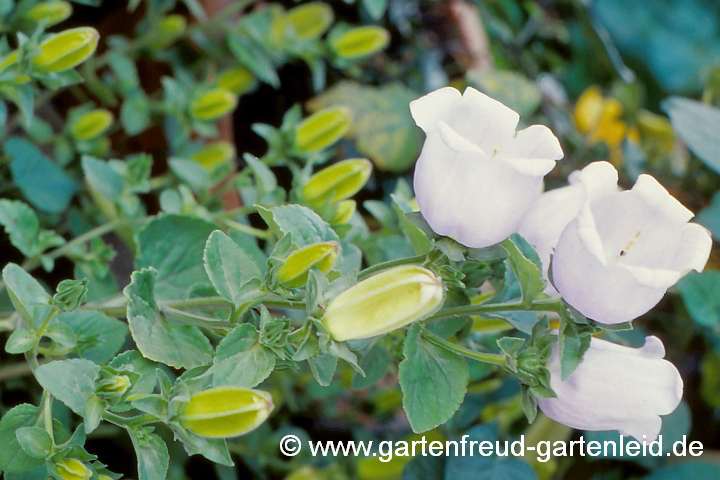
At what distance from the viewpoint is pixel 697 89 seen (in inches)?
40.6

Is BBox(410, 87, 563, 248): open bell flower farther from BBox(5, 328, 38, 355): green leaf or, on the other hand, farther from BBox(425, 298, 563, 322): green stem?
BBox(5, 328, 38, 355): green leaf

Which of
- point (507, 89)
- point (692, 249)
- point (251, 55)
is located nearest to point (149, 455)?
point (692, 249)

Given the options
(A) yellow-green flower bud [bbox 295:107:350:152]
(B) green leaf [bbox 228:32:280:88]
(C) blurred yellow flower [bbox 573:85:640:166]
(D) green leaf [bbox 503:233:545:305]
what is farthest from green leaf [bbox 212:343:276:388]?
(C) blurred yellow flower [bbox 573:85:640:166]

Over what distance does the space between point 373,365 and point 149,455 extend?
131 mm

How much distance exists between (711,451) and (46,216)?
69 centimetres

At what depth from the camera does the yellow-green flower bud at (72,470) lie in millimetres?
272

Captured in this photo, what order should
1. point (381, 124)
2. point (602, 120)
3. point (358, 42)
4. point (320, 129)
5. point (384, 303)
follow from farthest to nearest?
point (602, 120)
point (381, 124)
point (358, 42)
point (320, 129)
point (384, 303)

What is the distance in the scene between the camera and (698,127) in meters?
0.62

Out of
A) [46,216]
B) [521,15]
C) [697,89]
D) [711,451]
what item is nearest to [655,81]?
[697,89]

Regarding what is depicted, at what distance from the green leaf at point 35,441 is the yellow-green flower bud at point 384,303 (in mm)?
131

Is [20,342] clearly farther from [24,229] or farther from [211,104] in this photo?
[211,104]

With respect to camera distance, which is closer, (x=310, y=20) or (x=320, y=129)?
(x=320, y=129)

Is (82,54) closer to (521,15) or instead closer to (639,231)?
→ (639,231)

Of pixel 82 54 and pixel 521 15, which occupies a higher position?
pixel 82 54
